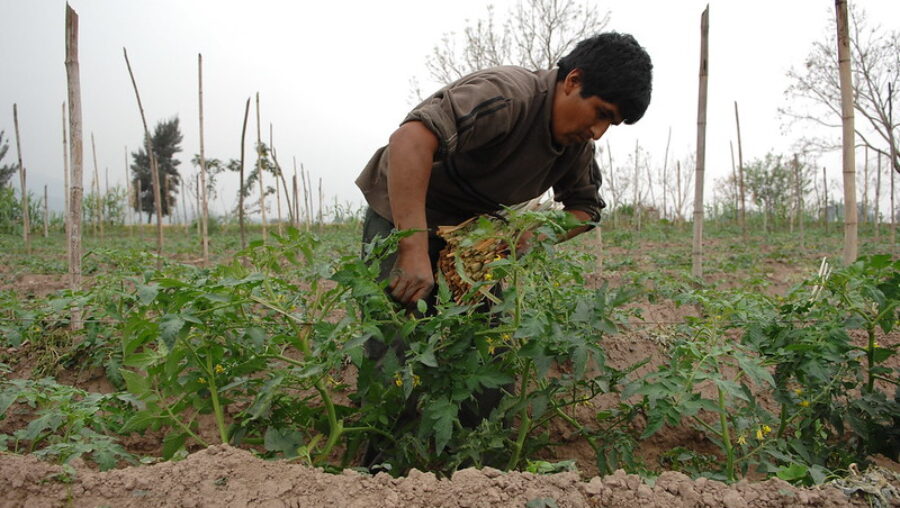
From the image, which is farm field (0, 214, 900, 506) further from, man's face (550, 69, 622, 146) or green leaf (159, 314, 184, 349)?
man's face (550, 69, 622, 146)

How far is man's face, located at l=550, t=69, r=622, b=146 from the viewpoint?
185cm

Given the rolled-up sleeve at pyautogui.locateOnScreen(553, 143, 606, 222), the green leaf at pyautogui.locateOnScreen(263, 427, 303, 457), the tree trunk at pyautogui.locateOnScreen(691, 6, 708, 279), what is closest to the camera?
the green leaf at pyautogui.locateOnScreen(263, 427, 303, 457)

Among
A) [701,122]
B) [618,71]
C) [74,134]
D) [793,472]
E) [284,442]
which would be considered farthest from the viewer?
[701,122]

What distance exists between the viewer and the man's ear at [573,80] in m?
1.84

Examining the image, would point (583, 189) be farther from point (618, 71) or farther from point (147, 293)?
point (147, 293)

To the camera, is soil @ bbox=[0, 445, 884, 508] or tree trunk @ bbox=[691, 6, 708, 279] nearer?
soil @ bbox=[0, 445, 884, 508]

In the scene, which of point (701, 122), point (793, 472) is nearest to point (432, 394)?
point (793, 472)

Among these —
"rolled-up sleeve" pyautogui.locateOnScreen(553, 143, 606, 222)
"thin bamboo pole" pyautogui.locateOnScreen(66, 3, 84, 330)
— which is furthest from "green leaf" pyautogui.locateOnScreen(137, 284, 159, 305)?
"thin bamboo pole" pyautogui.locateOnScreen(66, 3, 84, 330)

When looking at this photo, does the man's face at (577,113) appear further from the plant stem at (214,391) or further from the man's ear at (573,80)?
the plant stem at (214,391)

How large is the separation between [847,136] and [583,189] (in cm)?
189

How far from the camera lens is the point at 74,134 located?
10.2 feet

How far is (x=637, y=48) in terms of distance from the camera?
1.79 meters

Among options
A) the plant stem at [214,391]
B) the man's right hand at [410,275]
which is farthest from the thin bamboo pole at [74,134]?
the man's right hand at [410,275]

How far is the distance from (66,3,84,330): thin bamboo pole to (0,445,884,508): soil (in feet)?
6.81
